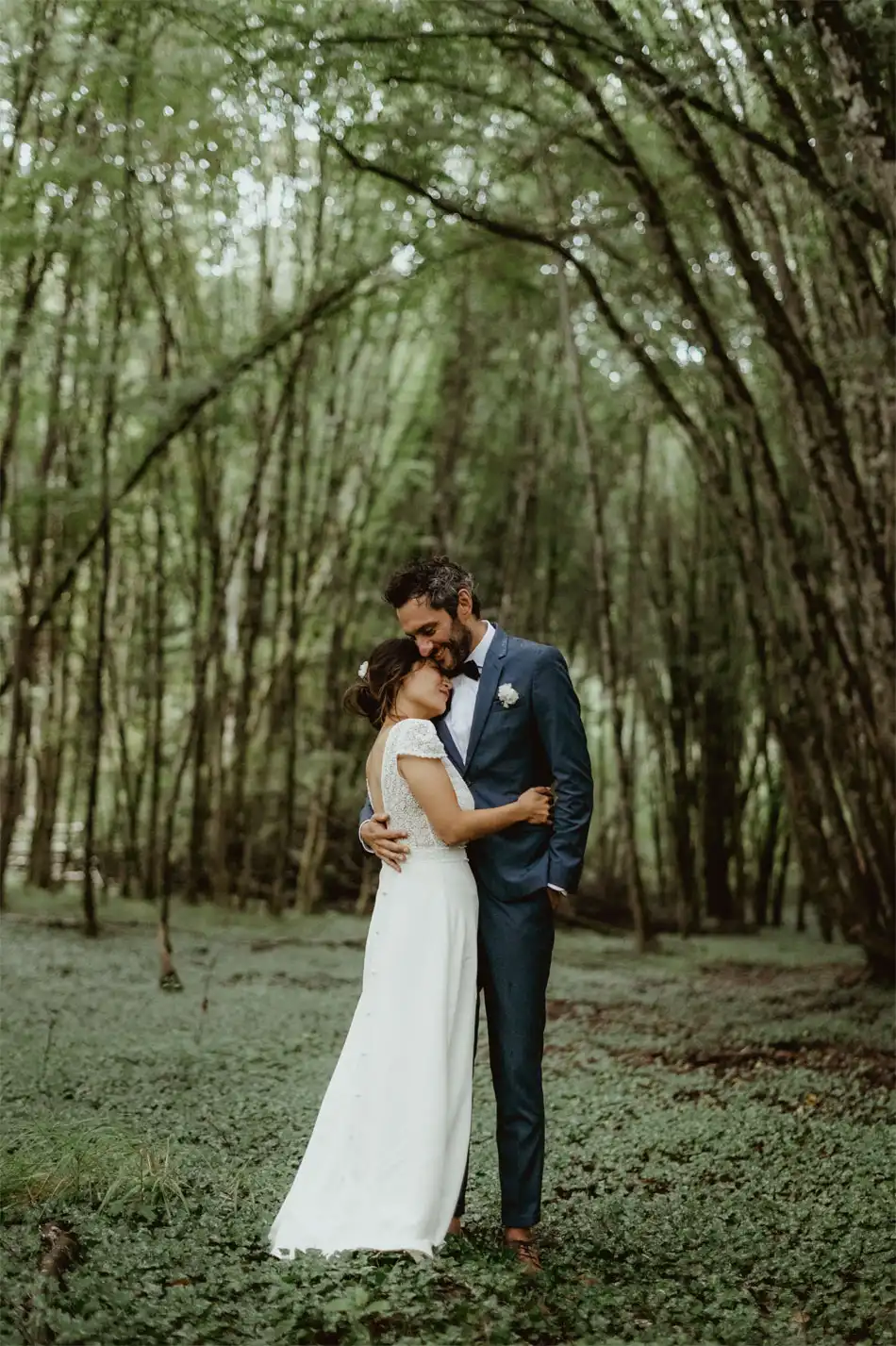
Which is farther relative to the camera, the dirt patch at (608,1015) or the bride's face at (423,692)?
the dirt patch at (608,1015)

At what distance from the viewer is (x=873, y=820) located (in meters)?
4.98

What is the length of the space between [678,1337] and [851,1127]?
4.66ft

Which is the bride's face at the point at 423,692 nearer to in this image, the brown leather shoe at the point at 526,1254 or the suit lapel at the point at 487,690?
the suit lapel at the point at 487,690

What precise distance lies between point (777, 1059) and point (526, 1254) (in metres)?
2.12

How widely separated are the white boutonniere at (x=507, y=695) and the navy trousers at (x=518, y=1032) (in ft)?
1.14

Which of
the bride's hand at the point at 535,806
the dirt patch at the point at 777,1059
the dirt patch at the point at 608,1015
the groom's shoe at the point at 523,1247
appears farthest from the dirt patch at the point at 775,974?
the bride's hand at the point at 535,806

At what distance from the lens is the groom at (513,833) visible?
2.29m

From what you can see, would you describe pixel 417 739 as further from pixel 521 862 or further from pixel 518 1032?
pixel 518 1032

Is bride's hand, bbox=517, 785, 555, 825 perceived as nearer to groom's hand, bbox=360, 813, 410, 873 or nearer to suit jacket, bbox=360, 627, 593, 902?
suit jacket, bbox=360, 627, 593, 902

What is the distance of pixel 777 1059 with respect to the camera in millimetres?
4145

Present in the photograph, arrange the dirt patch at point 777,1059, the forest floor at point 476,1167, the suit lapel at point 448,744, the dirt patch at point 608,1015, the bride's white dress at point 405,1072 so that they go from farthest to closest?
1. the dirt patch at point 608,1015
2. the dirt patch at point 777,1059
3. the suit lapel at point 448,744
4. the bride's white dress at point 405,1072
5. the forest floor at point 476,1167

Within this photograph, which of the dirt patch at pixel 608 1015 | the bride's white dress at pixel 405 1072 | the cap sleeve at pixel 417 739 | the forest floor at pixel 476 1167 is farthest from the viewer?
the dirt patch at pixel 608 1015

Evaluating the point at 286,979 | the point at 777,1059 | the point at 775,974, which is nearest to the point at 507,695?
the point at 777,1059

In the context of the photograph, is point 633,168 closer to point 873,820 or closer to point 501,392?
point 873,820
